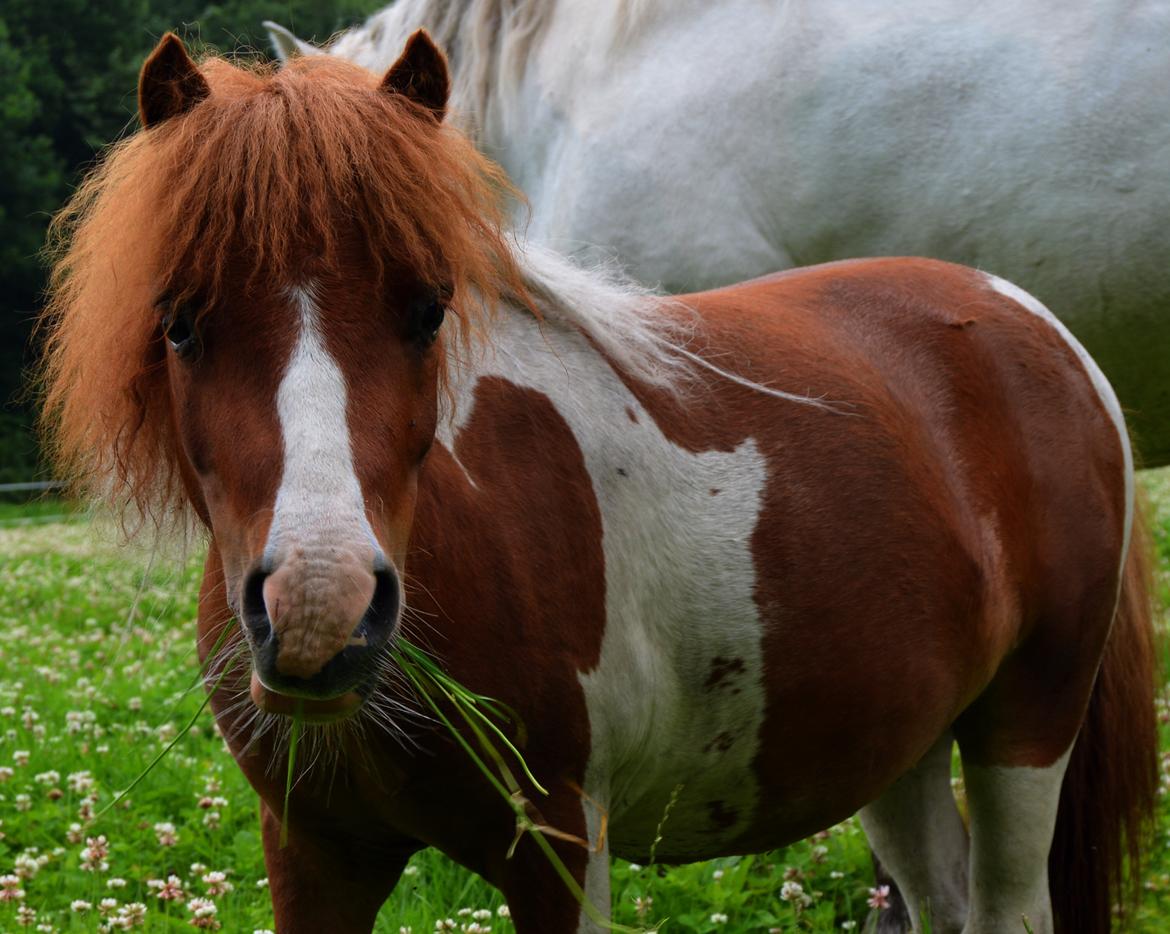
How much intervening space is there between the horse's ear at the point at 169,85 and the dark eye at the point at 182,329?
0.35 meters

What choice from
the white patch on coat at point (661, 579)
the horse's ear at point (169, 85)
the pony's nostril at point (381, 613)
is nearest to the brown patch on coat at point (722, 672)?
the white patch on coat at point (661, 579)

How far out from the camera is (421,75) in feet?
7.56

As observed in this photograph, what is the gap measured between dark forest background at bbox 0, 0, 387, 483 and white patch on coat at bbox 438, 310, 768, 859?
2359cm

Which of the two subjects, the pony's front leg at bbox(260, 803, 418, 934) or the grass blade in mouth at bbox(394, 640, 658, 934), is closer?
the grass blade in mouth at bbox(394, 640, 658, 934)

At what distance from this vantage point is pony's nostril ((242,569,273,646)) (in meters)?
1.84

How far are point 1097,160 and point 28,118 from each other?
83.8ft

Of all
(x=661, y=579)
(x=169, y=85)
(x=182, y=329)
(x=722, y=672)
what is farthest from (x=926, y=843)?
(x=169, y=85)

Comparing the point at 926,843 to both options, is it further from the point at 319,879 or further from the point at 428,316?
the point at 428,316

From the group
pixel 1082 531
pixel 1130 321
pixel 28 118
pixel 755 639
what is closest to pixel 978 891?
pixel 1082 531

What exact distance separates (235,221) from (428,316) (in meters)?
0.32

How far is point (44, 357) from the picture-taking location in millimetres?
2535

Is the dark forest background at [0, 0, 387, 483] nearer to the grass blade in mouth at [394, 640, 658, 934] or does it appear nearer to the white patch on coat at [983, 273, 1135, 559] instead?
the white patch on coat at [983, 273, 1135, 559]

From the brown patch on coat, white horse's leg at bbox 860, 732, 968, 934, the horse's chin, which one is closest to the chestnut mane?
the horse's chin

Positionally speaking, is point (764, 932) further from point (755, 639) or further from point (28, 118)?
point (28, 118)
